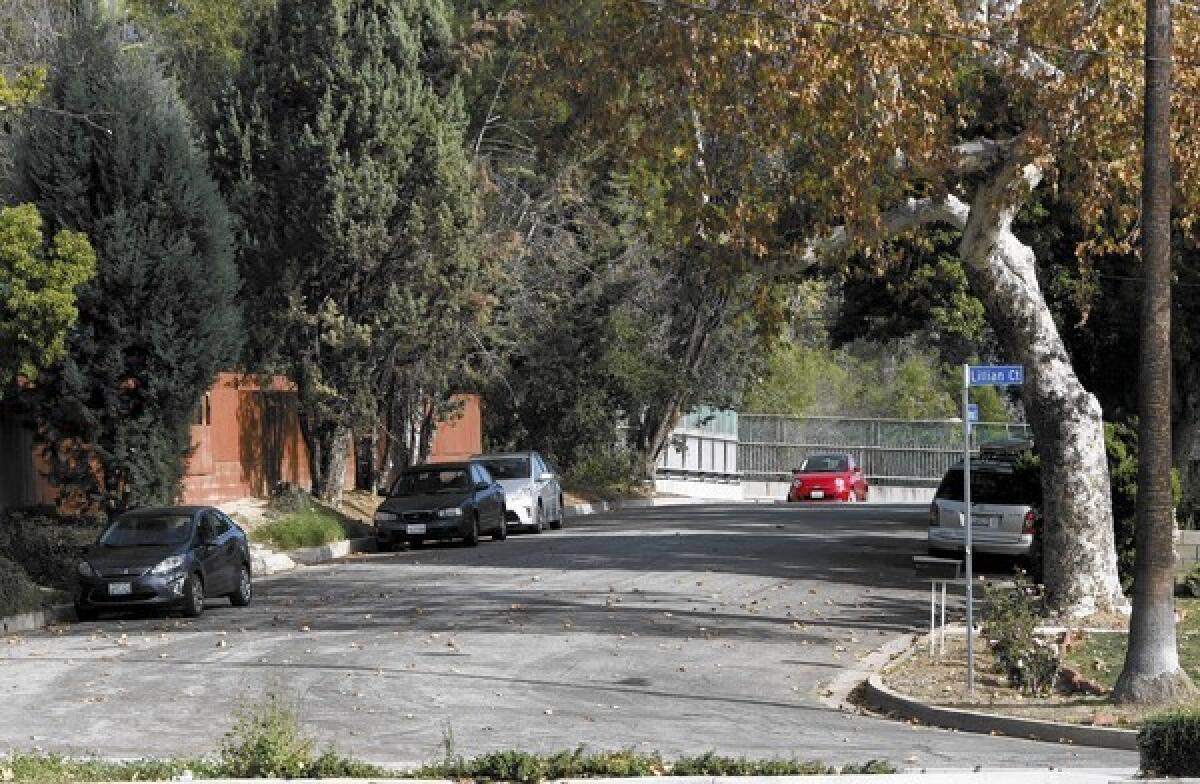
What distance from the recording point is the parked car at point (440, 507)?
3550 cm

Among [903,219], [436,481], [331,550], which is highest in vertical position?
[903,219]

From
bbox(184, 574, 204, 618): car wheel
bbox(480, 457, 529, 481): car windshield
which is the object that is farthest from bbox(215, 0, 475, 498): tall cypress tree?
bbox(184, 574, 204, 618): car wheel

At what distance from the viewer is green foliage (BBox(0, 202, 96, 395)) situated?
2536 centimetres

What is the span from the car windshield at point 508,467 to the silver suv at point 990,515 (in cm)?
1158

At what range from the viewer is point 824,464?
61562 millimetres

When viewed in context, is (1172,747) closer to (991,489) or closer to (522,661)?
(522,661)

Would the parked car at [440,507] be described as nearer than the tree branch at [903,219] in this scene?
No

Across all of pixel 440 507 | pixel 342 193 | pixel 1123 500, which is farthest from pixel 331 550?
pixel 1123 500

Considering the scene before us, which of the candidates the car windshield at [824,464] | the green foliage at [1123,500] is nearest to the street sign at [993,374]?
the green foliage at [1123,500]

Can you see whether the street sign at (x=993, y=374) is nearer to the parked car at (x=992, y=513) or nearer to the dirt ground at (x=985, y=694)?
the dirt ground at (x=985, y=694)

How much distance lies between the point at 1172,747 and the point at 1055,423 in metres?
12.3

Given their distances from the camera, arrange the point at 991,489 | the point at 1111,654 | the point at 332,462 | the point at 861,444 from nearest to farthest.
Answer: the point at 1111,654 < the point at 991,489 < the point at 332,462 < the point at 861,444

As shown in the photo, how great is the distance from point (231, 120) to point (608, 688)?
71.0ft

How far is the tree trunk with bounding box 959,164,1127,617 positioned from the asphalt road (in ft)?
6.83
